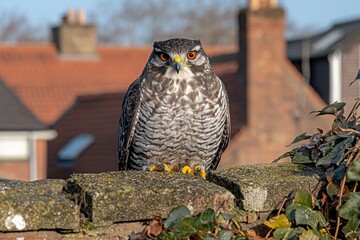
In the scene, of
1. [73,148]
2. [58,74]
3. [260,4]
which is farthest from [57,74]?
[260,4]

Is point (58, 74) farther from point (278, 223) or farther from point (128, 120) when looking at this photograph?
point (278, 223)

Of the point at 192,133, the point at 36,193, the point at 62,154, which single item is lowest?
the point at 62,154

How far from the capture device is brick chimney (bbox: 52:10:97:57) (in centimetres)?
4388

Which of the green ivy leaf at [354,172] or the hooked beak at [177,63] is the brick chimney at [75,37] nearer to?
the hooked beak at [177,63]

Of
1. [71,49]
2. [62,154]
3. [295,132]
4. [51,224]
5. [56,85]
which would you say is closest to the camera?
[51,224]

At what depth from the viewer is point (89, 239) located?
3.75 m

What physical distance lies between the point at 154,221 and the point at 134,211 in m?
0.08

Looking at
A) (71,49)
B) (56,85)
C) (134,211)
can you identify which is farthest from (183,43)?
(71,49)

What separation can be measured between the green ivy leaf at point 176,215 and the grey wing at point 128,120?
9.67 feet

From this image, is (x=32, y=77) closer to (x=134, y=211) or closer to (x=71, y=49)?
(x=71, y=49)

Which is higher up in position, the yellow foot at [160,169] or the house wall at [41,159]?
the yellow foot at [160,169]

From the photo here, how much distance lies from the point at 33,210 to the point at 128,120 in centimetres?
319

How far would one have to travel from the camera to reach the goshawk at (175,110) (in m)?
6.45

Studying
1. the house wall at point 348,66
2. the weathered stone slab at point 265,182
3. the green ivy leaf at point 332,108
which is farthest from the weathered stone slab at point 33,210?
the house wall at point 348,66
